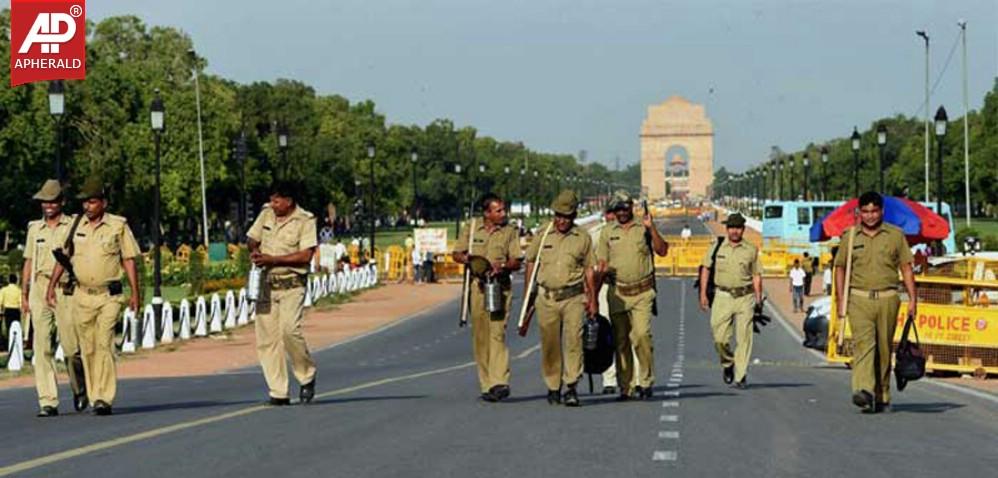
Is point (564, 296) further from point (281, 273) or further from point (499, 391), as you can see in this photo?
point (281, 273)

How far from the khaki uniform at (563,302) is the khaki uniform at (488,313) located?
0.30 metres

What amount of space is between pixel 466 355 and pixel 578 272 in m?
20.7

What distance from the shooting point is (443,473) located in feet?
33.3

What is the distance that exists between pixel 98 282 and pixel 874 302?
6180 millimetres

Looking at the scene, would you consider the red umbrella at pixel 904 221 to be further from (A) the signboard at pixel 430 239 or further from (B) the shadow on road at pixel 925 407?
(A) the signboard at pixel 430 239

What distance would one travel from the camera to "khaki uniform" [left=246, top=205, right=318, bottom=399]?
14.4 m

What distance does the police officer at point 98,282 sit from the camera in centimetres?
1402

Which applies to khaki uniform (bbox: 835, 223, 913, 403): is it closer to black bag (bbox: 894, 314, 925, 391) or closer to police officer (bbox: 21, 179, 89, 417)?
black bag (bbox: 894, 314, 925, 391)

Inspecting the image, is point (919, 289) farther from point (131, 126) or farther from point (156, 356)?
point (131, 126)

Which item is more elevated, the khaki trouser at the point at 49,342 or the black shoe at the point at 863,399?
the khaki trouser at the point at 49,342

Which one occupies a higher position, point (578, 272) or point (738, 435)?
point (578, 272)

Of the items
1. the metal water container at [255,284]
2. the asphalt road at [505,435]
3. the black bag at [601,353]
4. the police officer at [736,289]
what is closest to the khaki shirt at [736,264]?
the police officer at [736,289]

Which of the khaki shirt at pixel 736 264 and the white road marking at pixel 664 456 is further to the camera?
the khaki shirt at pixel 736 264

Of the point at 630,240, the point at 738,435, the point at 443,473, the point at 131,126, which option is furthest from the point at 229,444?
the point at 131,126
